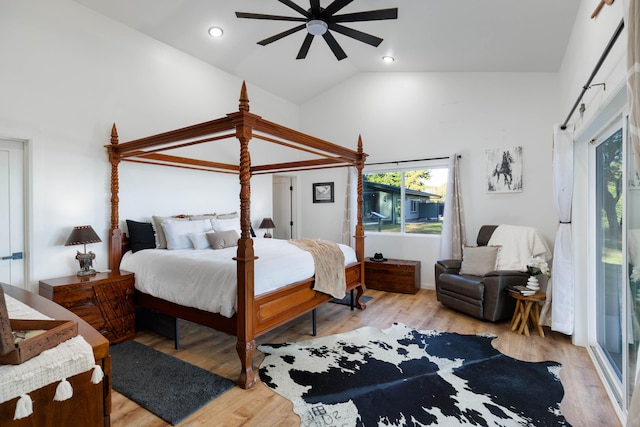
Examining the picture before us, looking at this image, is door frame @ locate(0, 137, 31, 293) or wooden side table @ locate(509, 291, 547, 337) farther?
wooden side table @ locate(509, 291, 547, 337)

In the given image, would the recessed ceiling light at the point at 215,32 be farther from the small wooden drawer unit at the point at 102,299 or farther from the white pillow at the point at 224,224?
the small wooden drawer unit at the point at 102,299

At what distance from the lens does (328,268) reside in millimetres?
3613

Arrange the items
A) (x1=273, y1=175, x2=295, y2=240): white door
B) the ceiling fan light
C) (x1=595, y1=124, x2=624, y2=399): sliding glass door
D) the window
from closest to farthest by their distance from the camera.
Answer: (x1=595, y1=124, x2=624, y2=399): sliding glass door, the ceiling fan light, the window, (x1=273, y1=175, x2=295, y2=240): white door

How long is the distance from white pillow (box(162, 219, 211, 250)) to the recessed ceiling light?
7.98 ft

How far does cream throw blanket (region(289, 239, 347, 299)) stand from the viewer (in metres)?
3.48

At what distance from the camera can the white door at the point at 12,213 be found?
3.03 m

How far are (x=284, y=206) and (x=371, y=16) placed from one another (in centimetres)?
449

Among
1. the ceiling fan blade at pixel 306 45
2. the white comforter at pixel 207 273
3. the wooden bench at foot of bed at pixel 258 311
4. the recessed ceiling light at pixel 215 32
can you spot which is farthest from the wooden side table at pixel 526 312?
the recessed ceiling light at pixel 215 32

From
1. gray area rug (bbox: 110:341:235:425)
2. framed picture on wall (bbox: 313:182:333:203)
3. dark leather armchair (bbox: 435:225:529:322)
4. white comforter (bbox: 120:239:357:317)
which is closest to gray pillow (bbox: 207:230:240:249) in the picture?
white comforter (bbox: 120:239:357:317)

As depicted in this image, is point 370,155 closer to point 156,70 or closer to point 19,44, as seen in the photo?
point 156,70

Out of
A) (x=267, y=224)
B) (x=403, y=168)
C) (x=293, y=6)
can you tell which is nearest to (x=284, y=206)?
(x=267, y=224)

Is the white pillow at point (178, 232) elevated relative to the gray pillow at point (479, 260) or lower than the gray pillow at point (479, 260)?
elevated

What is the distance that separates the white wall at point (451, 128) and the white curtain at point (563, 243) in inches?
52.8

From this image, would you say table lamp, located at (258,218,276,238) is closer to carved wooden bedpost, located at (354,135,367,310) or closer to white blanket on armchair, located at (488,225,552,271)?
carved wooden bedpost, located at (354,135,367,310)
